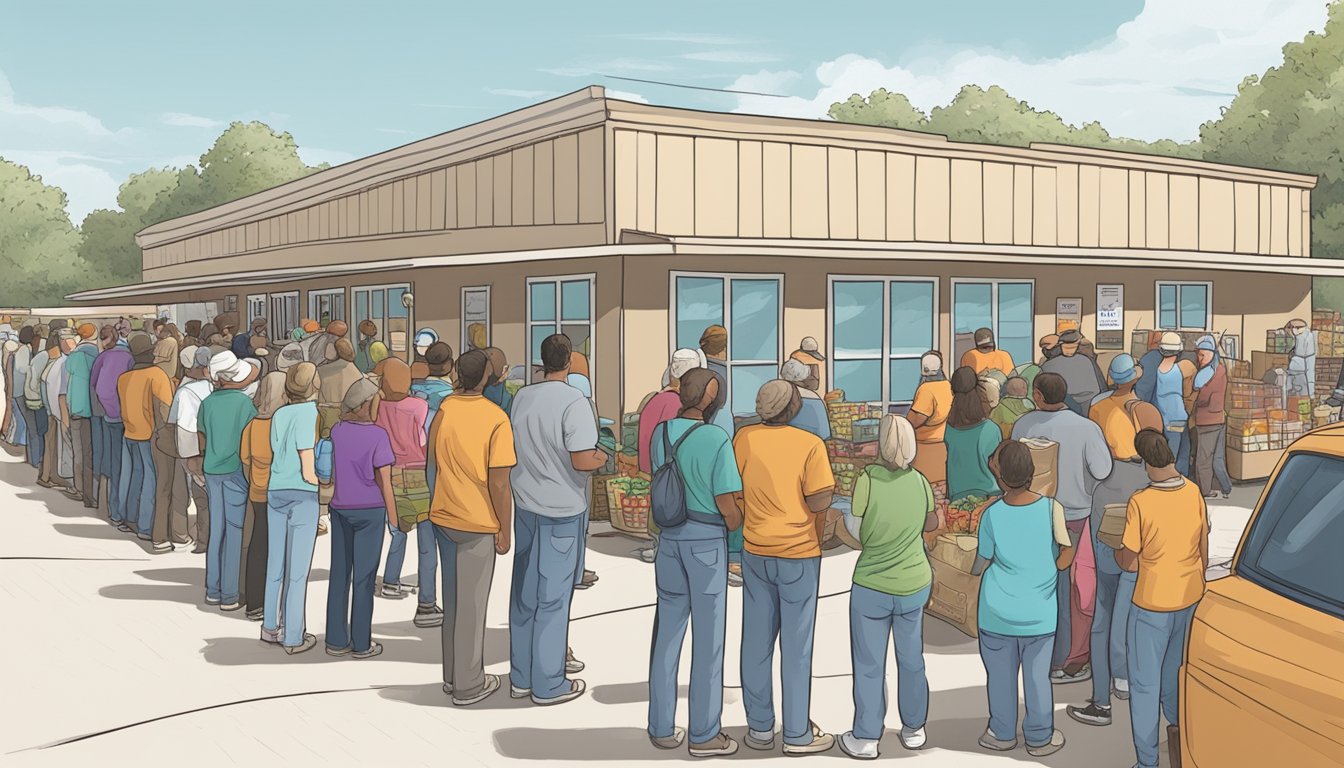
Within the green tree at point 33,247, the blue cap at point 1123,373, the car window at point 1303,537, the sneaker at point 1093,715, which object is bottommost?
the sneaker at point 1093,715

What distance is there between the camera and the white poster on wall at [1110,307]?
17688mm

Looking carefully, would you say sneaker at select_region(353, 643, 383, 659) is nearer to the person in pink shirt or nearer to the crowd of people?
the crowd of people

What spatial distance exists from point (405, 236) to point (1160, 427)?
1597 cm

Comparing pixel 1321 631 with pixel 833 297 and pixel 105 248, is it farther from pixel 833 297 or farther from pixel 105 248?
pixel 105 248

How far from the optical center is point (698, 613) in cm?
572

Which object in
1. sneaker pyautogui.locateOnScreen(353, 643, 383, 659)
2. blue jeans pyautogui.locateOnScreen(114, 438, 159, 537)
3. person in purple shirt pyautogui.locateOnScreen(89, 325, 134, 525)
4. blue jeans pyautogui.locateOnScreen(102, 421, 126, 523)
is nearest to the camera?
sneaker pyautogui.locateOnScreen(353, 643, 383, 659)

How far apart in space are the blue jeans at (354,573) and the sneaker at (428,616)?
743 mm

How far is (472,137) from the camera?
1777cm

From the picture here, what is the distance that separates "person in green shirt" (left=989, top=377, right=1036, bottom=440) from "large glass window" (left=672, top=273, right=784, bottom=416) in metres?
5.31

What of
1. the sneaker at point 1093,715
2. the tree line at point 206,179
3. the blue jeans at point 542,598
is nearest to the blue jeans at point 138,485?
the blue jeans at point 542,598

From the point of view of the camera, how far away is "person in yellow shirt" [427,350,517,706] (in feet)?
20.6

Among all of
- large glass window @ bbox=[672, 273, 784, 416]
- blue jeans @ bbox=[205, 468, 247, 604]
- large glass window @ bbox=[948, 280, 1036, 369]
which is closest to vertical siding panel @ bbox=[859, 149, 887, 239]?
large glass window @ bbox=[948, 280, 1036, 369]

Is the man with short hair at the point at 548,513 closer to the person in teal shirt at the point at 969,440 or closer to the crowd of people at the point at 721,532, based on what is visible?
the crowd of people at the point at 721,532

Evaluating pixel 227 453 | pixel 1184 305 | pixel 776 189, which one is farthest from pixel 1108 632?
pixel 1184 305
